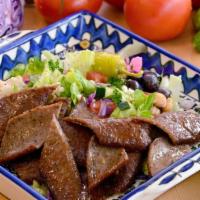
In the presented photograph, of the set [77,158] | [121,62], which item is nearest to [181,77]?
[121,62]

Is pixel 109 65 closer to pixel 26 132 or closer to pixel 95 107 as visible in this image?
pixel 95 107

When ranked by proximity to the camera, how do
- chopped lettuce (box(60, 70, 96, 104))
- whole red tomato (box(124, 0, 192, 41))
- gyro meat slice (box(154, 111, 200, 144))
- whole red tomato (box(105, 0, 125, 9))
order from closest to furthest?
1. gyro meat slice (box(154, 111, 200, 144))
2. chopped lettuce (box(60, 70, 96, 104))
3. whole red tomato (box(124, 0, 192, 41))
4. whole red tomato (box(105, 0, 125, 9))

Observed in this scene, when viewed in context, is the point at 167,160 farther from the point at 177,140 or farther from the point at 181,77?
the point at 181,77

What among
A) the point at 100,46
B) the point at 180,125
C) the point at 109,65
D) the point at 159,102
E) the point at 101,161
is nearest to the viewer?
the point at 101,161

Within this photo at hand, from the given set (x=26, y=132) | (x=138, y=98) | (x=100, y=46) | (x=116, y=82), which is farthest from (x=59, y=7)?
(x=26, y=132)

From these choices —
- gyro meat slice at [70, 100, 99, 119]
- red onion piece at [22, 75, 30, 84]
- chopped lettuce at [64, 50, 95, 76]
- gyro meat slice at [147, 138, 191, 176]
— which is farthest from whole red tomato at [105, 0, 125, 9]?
gyro meat slice at [147, 138, 191, 176]

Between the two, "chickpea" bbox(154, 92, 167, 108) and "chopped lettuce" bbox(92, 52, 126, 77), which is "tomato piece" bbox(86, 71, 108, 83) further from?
"chickpea" bbox(154, 92, 167, 108)

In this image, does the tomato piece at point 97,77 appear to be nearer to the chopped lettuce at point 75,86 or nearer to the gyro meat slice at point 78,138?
the chopped lettuce at point 75,86

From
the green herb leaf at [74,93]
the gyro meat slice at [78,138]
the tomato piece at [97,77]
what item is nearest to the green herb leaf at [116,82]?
the tomato piece at [97,77]
